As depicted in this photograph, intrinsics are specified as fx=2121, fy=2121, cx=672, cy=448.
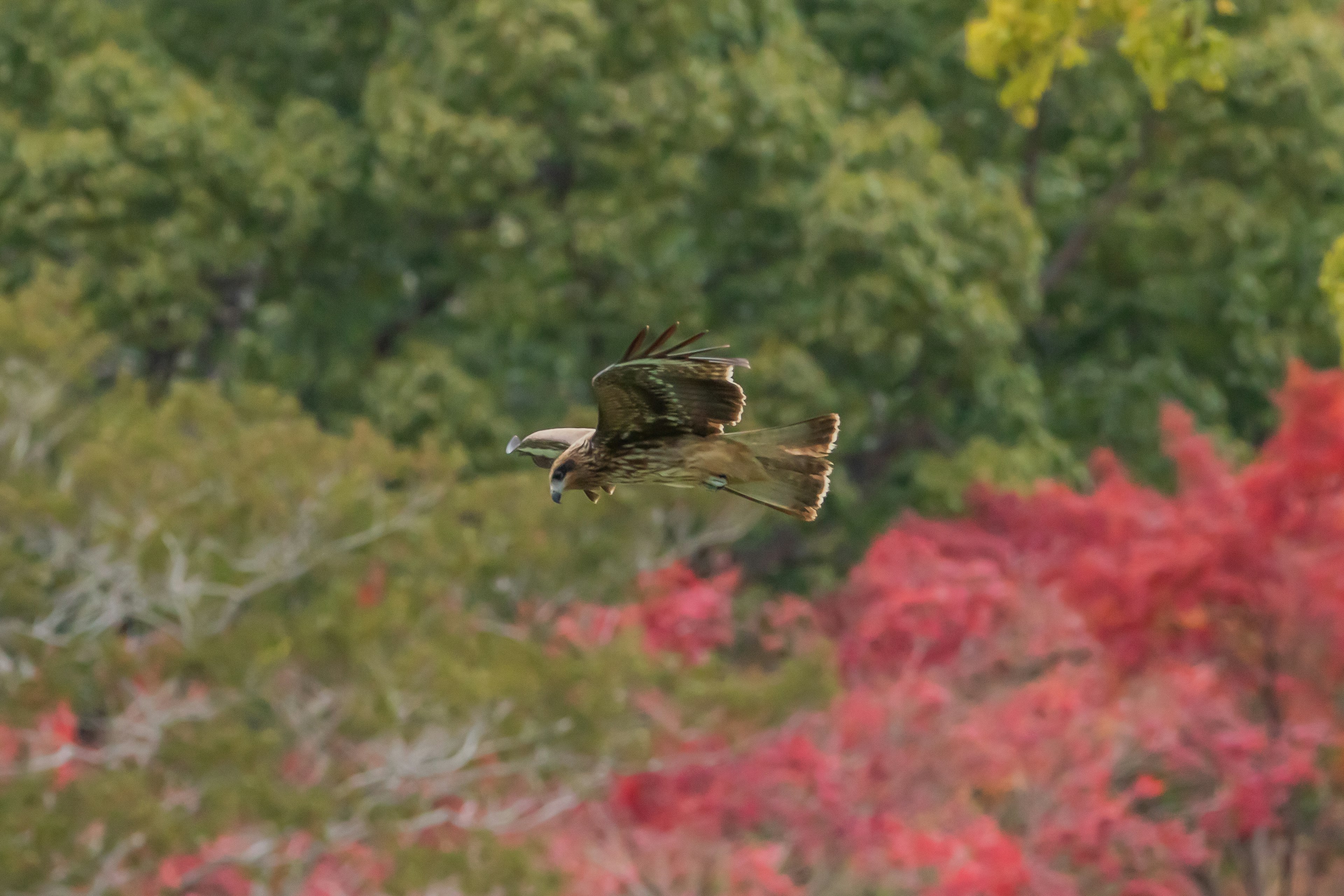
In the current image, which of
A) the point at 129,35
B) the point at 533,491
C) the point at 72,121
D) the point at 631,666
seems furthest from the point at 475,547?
the point at 129,35

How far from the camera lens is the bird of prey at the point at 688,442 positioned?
269 centimetres

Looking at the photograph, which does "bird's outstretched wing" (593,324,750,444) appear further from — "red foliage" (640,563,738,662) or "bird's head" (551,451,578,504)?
"red foliage" (640,563,738,662)

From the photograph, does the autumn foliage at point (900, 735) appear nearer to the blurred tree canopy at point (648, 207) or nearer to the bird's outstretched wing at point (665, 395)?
the blurred tree canopy at point (648, 207)

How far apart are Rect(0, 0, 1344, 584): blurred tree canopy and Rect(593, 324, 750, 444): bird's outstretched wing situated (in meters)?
9.51

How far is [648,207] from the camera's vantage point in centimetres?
1400

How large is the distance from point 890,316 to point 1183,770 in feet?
11.7

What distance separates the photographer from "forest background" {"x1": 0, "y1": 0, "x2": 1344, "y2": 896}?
10.3m

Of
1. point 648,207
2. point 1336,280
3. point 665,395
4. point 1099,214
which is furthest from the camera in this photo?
point 1099,214

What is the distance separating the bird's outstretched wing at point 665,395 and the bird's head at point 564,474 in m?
0.05

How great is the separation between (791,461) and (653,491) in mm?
9151

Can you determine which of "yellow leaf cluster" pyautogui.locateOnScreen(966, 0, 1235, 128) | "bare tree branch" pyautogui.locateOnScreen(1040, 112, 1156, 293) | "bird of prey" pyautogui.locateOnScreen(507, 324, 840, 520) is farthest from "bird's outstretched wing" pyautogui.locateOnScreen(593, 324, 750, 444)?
"bare tree branch" pyautogui.locateOnScreen(1040, 112, 1156, 293)

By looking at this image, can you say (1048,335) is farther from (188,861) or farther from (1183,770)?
(188,861)

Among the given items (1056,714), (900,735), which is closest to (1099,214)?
(1056,714)

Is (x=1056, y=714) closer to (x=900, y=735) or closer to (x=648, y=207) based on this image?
(x=900, y=735)
